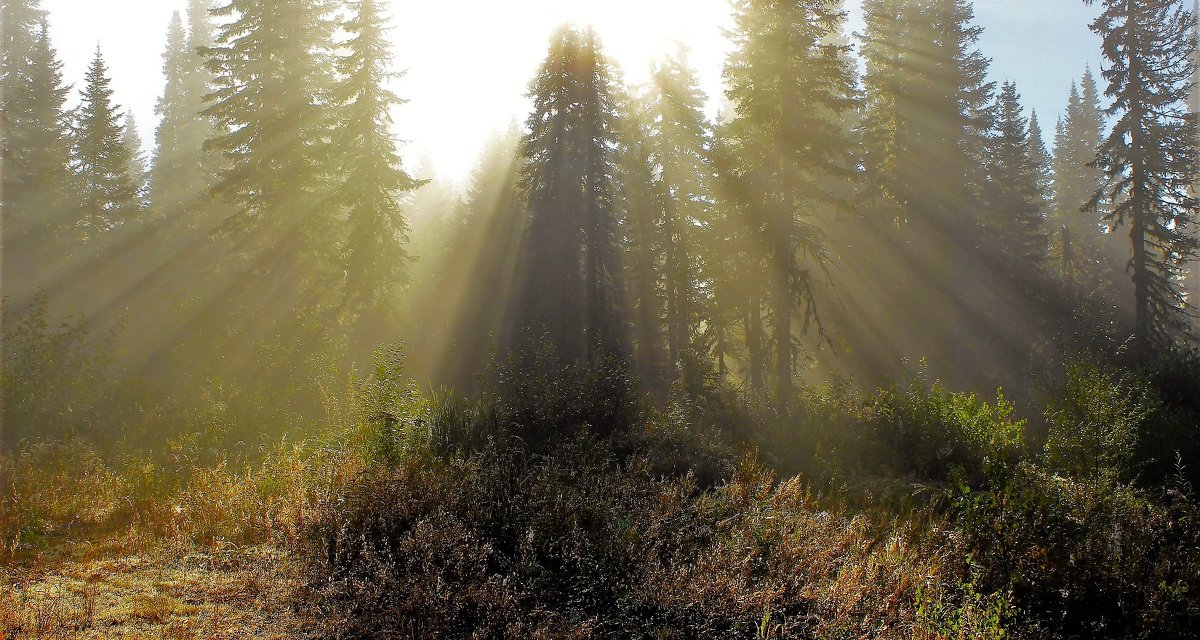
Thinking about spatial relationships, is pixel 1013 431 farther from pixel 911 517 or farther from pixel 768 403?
pixel 768 403

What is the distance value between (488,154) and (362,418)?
122 feet

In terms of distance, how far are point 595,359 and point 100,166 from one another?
26.2 m

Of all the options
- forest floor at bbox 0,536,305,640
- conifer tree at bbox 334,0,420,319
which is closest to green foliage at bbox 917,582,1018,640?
forest floor at bbox 0,536,305,640

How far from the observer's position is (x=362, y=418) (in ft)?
27.7

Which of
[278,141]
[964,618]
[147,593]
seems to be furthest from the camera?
[278,141]

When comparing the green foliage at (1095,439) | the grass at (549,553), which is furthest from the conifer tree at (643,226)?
the grass at (549,553)

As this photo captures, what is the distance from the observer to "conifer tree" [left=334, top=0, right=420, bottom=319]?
22.2 metres

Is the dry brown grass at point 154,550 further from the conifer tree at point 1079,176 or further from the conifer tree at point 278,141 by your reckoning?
the conifer tree at point 1079,176

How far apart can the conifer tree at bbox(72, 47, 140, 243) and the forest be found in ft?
0.62

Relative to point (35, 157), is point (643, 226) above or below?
below

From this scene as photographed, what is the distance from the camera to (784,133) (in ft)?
59.7

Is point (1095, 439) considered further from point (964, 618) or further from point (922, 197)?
point (922, 197)

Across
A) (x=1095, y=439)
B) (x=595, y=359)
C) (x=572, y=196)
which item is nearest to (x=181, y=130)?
(x=572, y=196)

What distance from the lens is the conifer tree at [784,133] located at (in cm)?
1817
